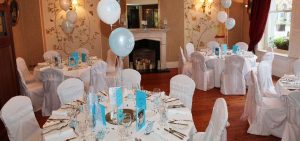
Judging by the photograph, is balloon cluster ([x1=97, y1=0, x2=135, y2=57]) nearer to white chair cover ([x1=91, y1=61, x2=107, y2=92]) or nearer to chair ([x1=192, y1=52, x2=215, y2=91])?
white chair cover ([x1=91, y1=61, x2=107, y2=92])

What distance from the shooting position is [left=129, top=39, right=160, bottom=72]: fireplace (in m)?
9.11

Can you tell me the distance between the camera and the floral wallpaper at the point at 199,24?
29.8ft

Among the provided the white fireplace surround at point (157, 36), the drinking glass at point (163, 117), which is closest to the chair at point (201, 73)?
the white fireplace surround at point (157, 36)

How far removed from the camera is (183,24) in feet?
29.8

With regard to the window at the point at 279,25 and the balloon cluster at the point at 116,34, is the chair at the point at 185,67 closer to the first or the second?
the window at the point at 279,25

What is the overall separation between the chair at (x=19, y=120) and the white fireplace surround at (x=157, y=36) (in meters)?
5.91

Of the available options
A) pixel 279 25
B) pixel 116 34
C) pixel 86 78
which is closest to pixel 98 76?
pixel 86 78

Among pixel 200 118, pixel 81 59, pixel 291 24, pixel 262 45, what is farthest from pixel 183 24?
pixel 200 118

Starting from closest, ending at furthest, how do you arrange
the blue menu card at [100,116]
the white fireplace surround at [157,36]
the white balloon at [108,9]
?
1. the blue menu card at [100,116]
2. the white balloon at [108,9]
3. the white fireplace surround at [157,36]

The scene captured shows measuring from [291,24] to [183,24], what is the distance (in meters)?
3.34

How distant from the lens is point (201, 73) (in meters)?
6.55

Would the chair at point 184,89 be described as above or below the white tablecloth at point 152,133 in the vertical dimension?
above

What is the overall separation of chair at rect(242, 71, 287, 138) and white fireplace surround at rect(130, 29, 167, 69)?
16.6 ft

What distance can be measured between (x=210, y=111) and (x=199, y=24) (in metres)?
4.77
